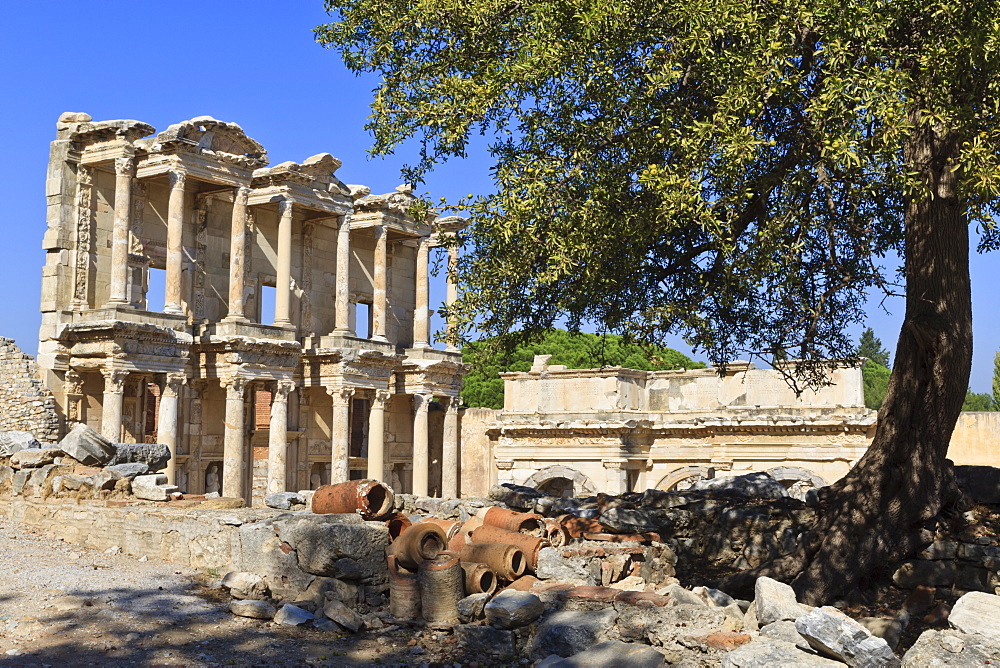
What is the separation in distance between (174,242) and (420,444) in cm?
1058

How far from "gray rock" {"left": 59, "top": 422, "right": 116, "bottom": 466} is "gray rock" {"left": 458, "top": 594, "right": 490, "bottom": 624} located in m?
10.1

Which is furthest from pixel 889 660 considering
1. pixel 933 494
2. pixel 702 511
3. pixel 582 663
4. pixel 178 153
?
pixel 178 153

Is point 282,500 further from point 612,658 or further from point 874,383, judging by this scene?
point 874,383

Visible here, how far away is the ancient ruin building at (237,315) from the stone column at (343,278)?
49 mm

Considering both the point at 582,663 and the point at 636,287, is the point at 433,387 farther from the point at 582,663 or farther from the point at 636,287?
the point at 582,663

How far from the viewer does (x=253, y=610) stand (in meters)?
9.75

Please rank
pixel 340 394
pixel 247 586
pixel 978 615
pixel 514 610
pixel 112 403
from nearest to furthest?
pixel 978 615 → pixel 514 610 → pixel 247 586 → pixel 112 403 → pixel 340 394

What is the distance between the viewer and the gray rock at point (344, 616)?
9.52 meters

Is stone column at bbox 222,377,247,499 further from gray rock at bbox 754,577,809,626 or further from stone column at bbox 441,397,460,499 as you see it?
gray rock at bbox 754,577,809,626

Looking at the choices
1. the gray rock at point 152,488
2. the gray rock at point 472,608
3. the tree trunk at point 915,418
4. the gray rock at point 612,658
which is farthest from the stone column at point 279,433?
the gray rock at point 612,658

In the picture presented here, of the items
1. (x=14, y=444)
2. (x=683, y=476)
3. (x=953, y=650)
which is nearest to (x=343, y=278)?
(x=683, y=476)

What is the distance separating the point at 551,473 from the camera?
32438 mm

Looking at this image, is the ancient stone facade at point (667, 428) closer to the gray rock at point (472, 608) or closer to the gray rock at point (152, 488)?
the gray rock at point (152, 488)

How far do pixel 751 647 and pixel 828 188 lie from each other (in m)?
4.12
